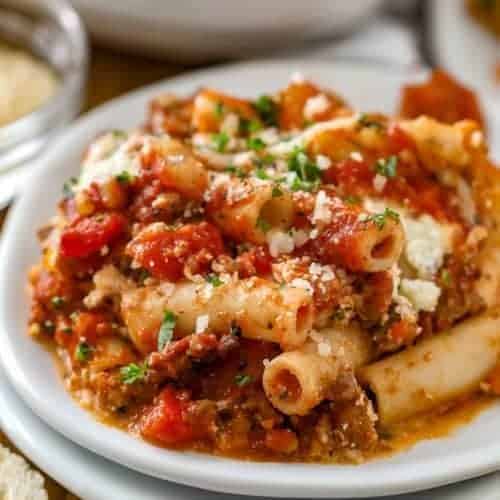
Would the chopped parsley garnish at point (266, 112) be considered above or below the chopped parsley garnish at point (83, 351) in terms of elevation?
above

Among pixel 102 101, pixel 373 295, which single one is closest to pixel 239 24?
pixel 102 101

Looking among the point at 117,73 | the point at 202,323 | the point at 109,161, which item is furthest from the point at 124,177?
the point at 117,73

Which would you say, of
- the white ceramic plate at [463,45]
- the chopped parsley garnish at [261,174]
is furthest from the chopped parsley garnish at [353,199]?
the white ceramic plate at [463,45]

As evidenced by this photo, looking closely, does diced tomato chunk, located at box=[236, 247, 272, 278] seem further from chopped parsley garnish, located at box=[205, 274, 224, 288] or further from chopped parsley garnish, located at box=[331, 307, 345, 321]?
chopped parsley garnish, located at box=[331, 307, 345, 321]

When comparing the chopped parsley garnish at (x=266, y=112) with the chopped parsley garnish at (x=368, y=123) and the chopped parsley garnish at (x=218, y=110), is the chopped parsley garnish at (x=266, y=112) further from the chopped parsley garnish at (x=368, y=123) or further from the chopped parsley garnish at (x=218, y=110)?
the chopped parsley garnish at (x=368, y=123)

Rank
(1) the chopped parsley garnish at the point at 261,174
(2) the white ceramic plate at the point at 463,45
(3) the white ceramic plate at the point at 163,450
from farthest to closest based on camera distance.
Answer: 1. (2) the white ceramic plate at the point at 463,45
2. (1) the chopped parsley garnish at the point at 261,174
3. (3) the white ceramic plate at the point at 163,450
